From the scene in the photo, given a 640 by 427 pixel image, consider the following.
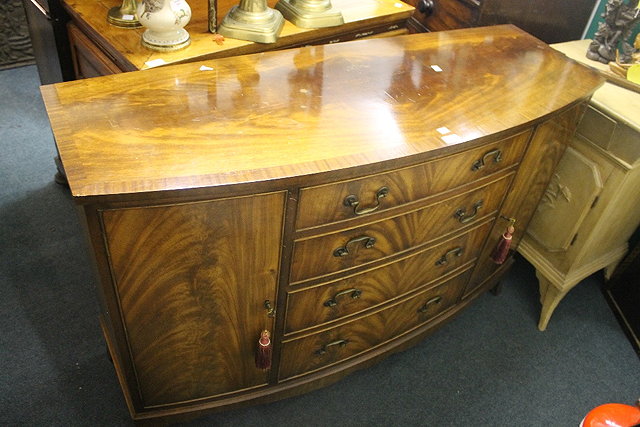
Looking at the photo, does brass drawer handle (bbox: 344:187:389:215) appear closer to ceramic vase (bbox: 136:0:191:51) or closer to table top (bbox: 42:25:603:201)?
table top (bbox: 42:25:603:201)

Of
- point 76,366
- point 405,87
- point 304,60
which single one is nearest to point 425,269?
point 405,87

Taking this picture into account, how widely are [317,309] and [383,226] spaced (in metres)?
0.26

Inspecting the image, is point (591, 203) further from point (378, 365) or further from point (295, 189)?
point (295, 189)

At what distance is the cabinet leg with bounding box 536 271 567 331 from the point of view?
1.78 m

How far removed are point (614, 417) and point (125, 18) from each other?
1414mm

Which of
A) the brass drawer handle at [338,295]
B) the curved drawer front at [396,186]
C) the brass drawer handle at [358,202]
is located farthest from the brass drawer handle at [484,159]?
the brass drawer handle at [338,295]

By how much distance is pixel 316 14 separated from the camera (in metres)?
1.57

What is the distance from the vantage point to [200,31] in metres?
1.48

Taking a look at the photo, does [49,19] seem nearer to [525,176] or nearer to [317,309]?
[317,309]

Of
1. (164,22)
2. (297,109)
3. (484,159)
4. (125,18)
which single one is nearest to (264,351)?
(297,109)

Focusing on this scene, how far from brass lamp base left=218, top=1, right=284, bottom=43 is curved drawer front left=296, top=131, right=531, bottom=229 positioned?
1.94 feet

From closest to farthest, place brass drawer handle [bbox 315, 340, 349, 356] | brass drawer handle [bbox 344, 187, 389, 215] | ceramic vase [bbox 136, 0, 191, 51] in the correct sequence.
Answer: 1. brass drawer handle [bbox 344, 187, 389, 215]
2. ceramic vase [bbox 136, 0, 191, 51]
3. brass drawer handle [bbox 315, 340, 349, 356]

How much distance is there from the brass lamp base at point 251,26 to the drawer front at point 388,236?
614 millimetres

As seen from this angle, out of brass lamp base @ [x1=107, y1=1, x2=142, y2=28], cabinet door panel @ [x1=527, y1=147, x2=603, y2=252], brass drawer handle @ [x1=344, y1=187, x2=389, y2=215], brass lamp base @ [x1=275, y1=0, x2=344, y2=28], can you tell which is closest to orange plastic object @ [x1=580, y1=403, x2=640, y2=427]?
brass drawer handle @ [x1=344, y1=187, x2=389, y2=215]
